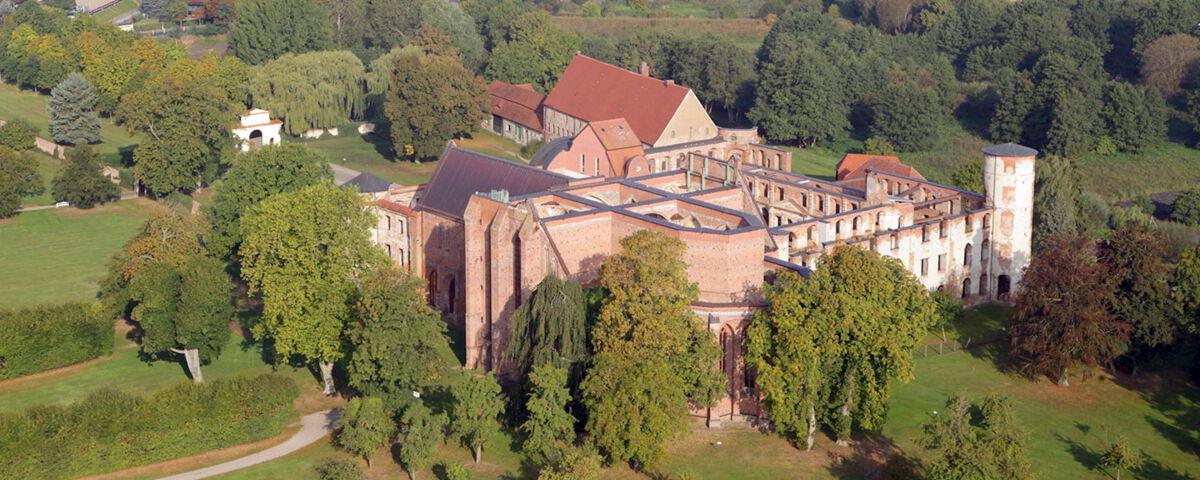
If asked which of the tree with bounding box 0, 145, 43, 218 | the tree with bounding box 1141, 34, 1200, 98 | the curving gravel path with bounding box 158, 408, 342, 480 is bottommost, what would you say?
the curving gravel path with bounding box 158, 408, 342, 480

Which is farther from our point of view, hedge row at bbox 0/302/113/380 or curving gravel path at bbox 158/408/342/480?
hedge row at bbox 0/302/113/380

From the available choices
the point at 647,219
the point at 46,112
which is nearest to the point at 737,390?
the point at 647,219

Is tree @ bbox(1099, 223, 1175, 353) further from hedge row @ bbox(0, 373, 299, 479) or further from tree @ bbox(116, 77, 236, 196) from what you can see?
tree @ bbox(116, 77, 236, 196)

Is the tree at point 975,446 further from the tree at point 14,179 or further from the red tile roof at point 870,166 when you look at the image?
the tree at point 14,179

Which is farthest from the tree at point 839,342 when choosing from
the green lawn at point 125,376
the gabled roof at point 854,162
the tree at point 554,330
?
the gabled roof at point 854,162

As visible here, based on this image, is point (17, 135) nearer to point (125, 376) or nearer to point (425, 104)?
point (425, 104)

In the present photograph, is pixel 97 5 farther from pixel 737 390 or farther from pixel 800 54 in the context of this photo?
pixel 737 390

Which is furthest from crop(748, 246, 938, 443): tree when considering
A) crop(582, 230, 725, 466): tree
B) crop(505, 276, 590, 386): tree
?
crop(505, 276, 590, 386): tree
